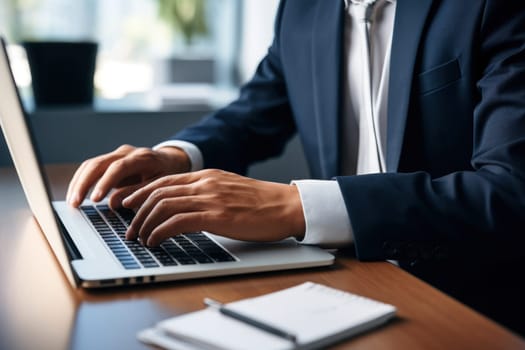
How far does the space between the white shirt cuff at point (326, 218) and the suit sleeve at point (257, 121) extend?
1.89 feet

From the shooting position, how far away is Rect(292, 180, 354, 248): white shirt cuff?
1.02 metres

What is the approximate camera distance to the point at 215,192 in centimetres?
103

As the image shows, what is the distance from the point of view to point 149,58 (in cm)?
287

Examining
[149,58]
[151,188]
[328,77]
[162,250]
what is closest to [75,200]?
[151,188]

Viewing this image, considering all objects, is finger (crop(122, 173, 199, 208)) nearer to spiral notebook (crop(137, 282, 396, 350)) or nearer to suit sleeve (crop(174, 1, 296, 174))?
spiral notebook (crop(137, 282, 396, 350))

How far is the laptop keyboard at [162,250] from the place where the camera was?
36.6 inches

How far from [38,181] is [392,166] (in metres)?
0.66

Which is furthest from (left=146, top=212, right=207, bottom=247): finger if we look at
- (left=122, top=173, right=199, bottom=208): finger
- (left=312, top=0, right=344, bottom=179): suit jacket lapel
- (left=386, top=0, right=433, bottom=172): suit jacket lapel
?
(left=312, top=0, right=344, bottom=179): suit jacket lapel

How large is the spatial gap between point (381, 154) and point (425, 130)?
0.13 metres

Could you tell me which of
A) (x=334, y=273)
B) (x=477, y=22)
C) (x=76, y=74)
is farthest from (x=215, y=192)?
(x=76, y=74)

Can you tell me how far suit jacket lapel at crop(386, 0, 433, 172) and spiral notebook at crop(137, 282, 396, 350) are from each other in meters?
0.56

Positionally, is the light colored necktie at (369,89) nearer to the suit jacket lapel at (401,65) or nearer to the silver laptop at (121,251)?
the suit jacket lapel at (401,65)

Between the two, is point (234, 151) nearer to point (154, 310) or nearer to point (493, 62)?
point (493, 62)

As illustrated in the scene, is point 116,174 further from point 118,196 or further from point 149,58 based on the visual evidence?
point 149,58
